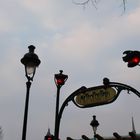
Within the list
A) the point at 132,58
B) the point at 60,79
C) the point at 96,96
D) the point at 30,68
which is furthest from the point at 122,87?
the point at 30,68

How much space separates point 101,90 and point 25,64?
2150 millimetres

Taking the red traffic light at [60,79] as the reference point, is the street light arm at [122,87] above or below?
below

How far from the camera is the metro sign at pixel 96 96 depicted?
26.5 ft

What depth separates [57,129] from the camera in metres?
8.93

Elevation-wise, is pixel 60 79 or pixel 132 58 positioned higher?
pixel 60 79

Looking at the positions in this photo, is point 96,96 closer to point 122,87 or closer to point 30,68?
point 122,87

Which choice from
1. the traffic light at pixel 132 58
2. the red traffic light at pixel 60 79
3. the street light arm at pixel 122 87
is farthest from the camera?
the red traffic light at pixel 60 79

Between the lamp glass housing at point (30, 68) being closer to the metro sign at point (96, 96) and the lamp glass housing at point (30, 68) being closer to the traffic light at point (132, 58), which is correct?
the metro sign at point (96, 96)

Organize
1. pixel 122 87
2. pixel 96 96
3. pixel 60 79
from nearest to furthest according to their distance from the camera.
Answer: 1. pixel 122 87
2. pixel 96 96
3. pixel 60 79

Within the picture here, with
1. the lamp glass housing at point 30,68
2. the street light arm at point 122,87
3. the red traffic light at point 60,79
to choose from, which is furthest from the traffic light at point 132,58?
the red traffic light at point 60,79

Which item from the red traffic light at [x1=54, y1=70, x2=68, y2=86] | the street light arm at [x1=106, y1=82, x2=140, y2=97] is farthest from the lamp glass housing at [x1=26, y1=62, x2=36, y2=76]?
the street light arm at [x1=106, y1=82, x2=140, y2=97]

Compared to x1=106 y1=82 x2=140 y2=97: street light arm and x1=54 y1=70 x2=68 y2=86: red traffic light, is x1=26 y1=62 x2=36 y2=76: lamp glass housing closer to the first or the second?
x1=54 y1=70 x2=68 y2=86: red traffic light

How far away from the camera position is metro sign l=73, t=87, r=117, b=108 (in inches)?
318

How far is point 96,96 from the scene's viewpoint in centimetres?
829
